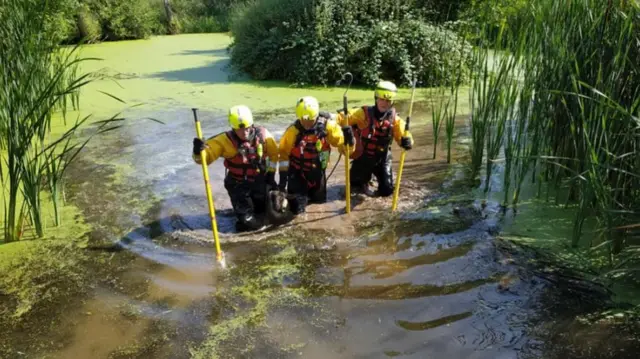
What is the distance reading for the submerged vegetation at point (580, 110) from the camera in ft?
10.7

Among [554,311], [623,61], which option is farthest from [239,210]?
[623,61]

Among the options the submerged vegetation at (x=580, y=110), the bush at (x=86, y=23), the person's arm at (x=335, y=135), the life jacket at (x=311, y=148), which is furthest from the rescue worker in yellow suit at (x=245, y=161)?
the bush at (x=86, y=23)

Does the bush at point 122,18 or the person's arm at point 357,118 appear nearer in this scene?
the person's arm at point 357,118

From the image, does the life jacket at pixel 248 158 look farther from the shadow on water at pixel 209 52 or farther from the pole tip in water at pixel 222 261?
the shadow on water at pixel 209 52

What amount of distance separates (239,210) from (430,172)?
232cm

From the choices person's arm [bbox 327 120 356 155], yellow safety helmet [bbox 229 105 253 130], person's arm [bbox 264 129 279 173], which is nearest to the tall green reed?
yellow safety helmet [bbox 229 105 253 130]

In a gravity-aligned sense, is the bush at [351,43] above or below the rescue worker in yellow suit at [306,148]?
above

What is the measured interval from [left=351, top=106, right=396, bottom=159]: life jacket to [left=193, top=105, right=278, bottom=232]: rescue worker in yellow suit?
1.06m

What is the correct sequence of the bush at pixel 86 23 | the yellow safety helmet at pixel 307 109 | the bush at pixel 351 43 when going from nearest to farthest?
the yellow safety helmet at pixel 307 109
the bush at pixel 351 43
the bush at pixel 86 23

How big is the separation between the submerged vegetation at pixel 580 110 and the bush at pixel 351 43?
509cm

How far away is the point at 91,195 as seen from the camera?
555cm

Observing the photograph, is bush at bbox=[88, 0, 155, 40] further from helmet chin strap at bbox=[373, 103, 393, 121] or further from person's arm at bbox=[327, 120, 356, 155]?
person's arm at bbox=[327, 120, 356, 155]

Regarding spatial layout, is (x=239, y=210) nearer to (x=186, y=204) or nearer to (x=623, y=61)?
(x=186, y=204)

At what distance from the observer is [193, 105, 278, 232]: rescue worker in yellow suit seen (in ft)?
15.7
